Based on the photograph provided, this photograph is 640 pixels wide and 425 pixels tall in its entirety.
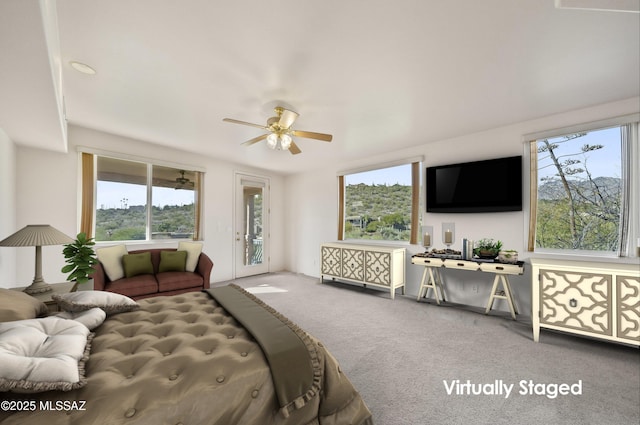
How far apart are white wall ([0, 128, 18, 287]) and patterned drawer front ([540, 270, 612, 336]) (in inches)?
227

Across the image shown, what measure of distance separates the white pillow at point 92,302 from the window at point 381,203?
4.00 m

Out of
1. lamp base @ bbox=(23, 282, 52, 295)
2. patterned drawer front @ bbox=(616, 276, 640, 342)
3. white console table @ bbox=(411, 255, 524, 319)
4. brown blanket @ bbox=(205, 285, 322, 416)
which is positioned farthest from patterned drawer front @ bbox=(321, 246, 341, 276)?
lamp base @ bbox=(23, 282, 52, 295)

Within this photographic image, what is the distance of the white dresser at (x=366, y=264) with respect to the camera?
4.31m

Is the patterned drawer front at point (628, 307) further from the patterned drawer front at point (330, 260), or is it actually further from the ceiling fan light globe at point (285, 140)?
the patterned drawer front at point (330, 260)

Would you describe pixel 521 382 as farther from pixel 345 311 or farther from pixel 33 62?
pixel 33 62

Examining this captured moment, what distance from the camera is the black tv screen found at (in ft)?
11.4

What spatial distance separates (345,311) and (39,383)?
314 centimetres

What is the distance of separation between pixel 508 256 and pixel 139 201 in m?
5.65

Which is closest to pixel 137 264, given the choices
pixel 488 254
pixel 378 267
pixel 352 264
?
pixel 352 264

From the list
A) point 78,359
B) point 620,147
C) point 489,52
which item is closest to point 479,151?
point 620,147

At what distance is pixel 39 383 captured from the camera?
3.01 ft

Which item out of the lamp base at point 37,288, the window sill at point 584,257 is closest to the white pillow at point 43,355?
the lamp base at point 37,288

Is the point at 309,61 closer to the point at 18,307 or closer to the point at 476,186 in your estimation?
the point at 18,307

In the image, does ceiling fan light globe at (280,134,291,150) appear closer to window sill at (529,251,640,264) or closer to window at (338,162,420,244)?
window at (338,162,420,244)
